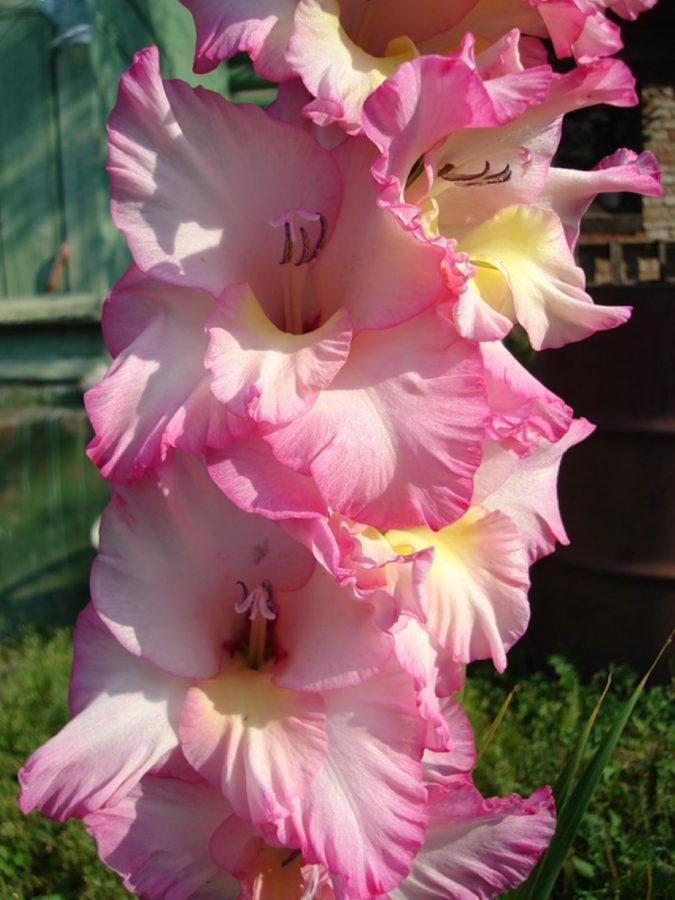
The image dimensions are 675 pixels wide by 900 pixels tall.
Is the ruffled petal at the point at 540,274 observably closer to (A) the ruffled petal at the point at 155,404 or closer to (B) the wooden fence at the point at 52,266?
(A) the ruffled petal at the point at 155,404

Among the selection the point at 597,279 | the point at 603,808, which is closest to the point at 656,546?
the point at 603,808

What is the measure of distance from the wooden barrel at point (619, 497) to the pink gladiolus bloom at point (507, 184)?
7.47 ft

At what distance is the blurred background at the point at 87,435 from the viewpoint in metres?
3.02

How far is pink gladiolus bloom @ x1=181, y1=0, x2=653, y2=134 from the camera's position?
73 cm

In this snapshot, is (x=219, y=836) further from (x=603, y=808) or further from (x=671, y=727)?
(x=671, y=727)

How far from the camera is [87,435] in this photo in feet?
12.0

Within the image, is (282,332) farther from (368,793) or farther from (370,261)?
(368,793)

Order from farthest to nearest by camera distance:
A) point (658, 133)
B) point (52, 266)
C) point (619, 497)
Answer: point (658, 133) → point (52, 266) → point (619, 497)

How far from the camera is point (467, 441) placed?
0.72m

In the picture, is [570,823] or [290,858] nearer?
[290,858]

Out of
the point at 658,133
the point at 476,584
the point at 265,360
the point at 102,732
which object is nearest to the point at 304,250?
the point at 265,360

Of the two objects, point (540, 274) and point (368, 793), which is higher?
point (540, 274)

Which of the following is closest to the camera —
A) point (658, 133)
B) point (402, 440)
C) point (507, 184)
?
point (402, 440)

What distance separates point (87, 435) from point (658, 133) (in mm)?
4845
